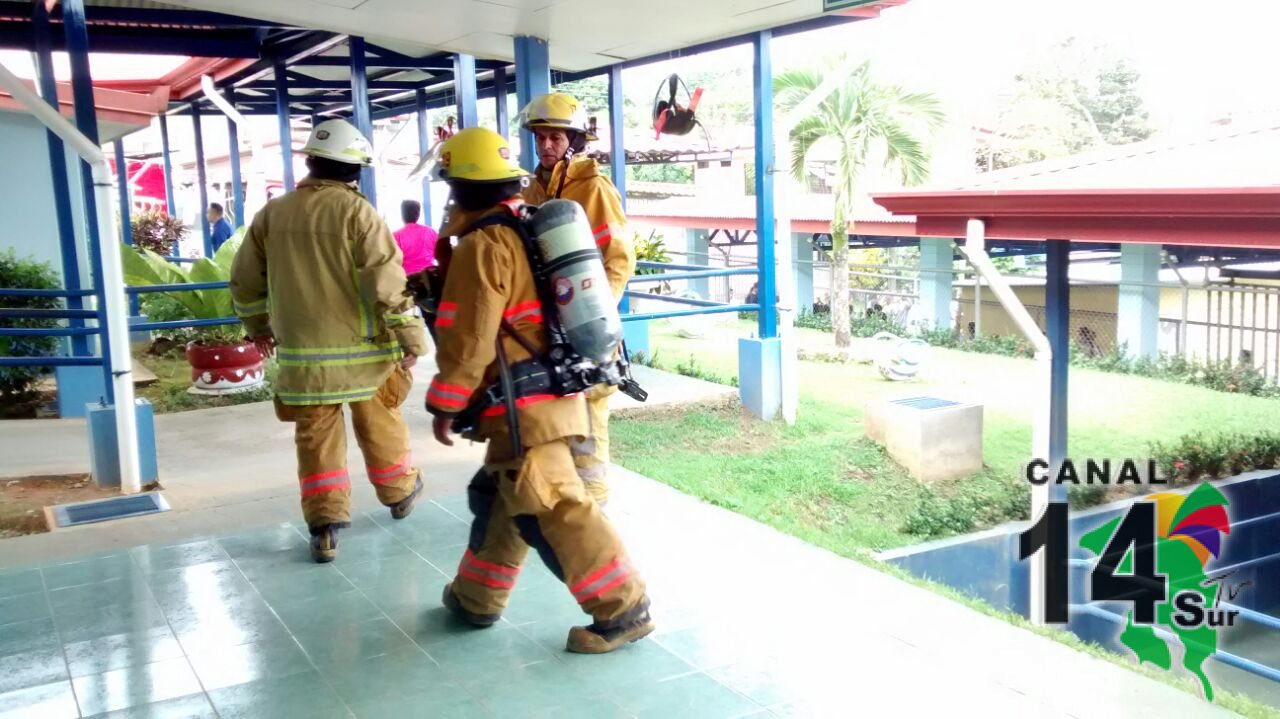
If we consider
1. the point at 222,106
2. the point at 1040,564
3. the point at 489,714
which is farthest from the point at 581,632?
the point at 222,106

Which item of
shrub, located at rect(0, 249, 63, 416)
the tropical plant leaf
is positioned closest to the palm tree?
the tropical plant leaf

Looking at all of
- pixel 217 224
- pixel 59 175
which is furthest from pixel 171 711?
pixel 217 224

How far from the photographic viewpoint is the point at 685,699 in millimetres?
3268

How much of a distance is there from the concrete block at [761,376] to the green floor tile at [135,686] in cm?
566

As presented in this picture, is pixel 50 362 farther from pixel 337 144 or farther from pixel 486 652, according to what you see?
pixel 486 652

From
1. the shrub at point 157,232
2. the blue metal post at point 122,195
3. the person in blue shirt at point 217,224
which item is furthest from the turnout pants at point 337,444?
the shrub at point 157,232

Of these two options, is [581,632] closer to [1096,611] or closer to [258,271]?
[258,271]

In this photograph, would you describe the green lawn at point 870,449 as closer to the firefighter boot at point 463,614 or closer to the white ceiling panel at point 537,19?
the firefighter boot at point 463,614

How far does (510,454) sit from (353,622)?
1.05 m

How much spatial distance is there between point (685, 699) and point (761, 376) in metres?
5.54

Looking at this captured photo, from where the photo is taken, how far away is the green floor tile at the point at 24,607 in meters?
4.02

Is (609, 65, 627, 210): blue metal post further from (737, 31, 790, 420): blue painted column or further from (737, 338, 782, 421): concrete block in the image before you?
(737, 338, 782, 421): concrete block

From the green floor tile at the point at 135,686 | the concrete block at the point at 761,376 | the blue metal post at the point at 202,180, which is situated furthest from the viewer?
the blue metal post at the point at 202,180

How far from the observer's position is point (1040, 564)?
7.29 meters
